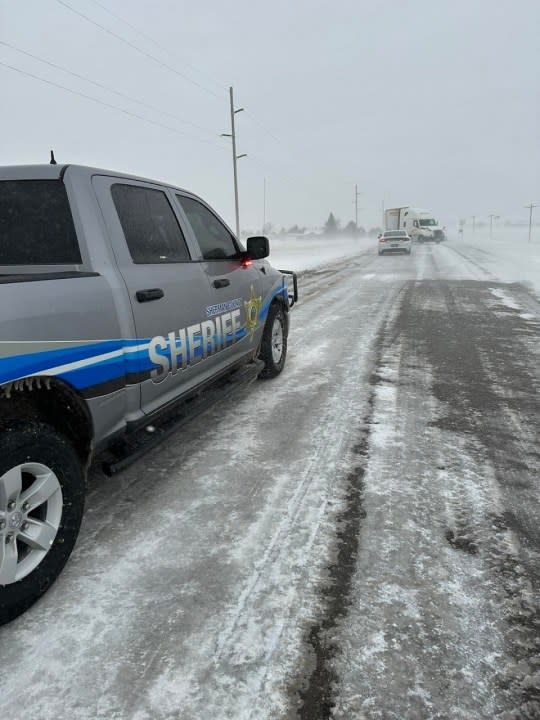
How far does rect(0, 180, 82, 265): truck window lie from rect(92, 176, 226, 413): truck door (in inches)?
8.8

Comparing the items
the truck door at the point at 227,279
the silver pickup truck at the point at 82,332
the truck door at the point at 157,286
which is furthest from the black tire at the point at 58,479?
the truck door at the point at 227,279

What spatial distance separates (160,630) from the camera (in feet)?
6.91

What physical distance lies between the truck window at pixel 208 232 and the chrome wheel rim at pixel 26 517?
222 cm

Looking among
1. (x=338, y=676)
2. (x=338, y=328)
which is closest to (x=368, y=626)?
(x=338, y=676)

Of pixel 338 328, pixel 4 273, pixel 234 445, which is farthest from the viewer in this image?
pixel 338 328

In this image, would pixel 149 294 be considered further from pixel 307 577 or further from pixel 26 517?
pixel 307 577

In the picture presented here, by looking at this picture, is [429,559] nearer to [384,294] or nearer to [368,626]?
[368,626]

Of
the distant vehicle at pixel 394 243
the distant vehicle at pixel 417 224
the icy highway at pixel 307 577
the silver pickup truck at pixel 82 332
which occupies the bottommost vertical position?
the icy highway at pixel 307 577

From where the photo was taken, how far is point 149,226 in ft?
10.8

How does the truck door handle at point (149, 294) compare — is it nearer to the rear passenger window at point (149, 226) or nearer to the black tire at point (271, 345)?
the rear passenger window at point (149, 226)

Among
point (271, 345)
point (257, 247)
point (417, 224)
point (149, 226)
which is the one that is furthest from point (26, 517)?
point (417, 224)

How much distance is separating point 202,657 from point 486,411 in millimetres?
3444

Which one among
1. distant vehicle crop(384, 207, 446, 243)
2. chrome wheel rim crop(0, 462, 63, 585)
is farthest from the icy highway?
distant vehicle crop(384, 207, 446, 243)

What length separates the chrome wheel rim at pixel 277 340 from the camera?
5684 millimetres
